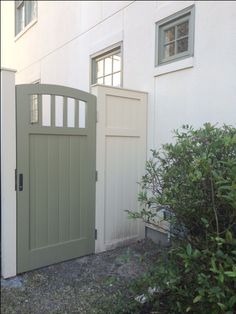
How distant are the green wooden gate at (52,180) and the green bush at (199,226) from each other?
4.24 feet

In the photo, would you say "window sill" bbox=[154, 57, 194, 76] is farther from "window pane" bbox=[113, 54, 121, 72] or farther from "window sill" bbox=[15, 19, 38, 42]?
"window sill" bbox=[15, 19, 38, 42]

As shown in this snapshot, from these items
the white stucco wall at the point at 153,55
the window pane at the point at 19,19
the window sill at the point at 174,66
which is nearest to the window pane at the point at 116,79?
the white stucco wall at the point at 153,55

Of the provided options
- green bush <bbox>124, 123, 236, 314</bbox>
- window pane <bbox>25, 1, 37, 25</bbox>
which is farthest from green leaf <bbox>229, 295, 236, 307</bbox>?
window pane <bbox>25, 1, 37, 25</bbox>

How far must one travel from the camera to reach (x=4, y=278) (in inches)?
127

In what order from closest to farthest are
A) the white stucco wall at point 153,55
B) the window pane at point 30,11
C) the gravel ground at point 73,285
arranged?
the gravel ground at point 73,285
the white stucco wall at point 153,55
the window pane at point 30,11

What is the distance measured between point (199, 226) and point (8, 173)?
2.01 meters

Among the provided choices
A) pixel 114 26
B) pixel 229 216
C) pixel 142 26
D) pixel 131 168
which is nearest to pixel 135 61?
pixel 142 26

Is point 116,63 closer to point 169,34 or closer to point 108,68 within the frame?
point 108,68

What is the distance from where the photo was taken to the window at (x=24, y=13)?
820cm

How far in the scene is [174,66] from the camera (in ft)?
12.7

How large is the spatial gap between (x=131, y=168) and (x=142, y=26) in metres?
2.10

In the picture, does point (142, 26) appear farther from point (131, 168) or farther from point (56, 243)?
point (56, 243)

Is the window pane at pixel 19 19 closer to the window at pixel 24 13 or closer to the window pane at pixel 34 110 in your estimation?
the window at pixel 24 13

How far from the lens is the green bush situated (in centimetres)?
183
